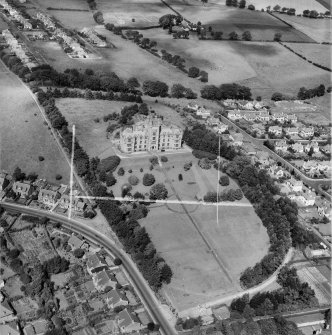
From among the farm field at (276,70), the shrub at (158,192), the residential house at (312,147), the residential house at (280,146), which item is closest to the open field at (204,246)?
the shrub at (158,192)

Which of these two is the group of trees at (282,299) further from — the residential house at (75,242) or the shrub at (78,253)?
Result: the residential house at (75,242)

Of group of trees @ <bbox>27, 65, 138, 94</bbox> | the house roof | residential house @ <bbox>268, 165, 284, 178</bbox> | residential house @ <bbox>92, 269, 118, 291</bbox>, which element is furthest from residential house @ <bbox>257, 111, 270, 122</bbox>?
the house roof

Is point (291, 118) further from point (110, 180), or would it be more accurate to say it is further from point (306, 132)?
point (110, 180)

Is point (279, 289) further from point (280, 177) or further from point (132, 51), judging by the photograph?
point (132, 51)

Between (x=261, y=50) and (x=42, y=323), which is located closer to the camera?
(x=42, y=323)

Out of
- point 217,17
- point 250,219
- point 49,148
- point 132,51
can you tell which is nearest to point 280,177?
point 250,219

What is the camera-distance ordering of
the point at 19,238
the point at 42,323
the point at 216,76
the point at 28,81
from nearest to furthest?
the point at 42,323 < the point at 19,238 < the point at 28,81 < the point at 216,76

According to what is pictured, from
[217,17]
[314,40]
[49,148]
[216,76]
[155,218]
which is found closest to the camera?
[155,218]
